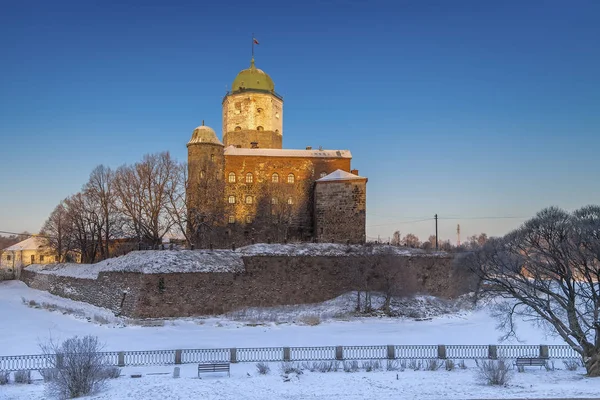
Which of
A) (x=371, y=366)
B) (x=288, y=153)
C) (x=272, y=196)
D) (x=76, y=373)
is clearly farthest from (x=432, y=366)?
(x=288, y=153)

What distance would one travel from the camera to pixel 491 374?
16203 millimetres

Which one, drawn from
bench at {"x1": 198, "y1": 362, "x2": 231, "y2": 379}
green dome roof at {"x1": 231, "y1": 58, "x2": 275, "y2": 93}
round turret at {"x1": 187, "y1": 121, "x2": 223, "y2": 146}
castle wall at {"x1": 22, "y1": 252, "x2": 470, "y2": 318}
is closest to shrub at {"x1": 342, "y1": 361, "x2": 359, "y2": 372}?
bench at {"x1": 198, "y1": 362, "x2": 231, "y2": 379}

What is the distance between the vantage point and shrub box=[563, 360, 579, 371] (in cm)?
1833

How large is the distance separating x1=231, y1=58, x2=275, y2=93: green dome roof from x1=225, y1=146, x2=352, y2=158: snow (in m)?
11.1

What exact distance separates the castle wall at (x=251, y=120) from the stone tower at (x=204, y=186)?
9767 mm

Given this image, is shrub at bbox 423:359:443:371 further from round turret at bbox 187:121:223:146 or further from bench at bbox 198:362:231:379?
round turret at bbox 187:121:223:146

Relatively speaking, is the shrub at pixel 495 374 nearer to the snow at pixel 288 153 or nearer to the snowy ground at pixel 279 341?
the snowy ground at pixel 279 341

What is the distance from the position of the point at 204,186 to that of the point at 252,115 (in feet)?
49.4

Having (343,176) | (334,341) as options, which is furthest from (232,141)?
(334,341)

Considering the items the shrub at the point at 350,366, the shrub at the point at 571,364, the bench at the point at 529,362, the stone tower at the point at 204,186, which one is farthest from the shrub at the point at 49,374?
the stone tower at the point at 204,186

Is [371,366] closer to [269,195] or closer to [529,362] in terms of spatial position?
[529,362]

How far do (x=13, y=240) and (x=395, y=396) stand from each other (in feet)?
468

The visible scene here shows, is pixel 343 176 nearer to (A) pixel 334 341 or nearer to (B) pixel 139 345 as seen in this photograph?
(A) pixel 334 341

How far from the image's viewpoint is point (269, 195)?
158 ft
